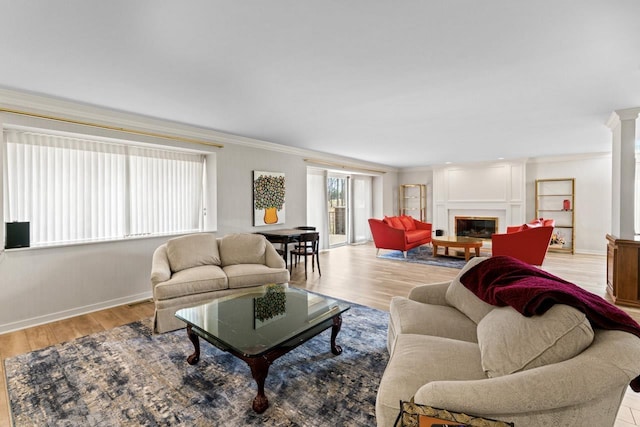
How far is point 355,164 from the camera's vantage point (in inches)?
302

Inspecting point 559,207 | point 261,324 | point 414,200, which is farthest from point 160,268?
point 559,207

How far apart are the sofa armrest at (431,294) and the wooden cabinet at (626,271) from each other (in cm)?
284

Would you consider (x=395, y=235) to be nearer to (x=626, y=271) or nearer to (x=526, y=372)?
(x=626, y=271)

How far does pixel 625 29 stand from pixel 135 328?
4520mm

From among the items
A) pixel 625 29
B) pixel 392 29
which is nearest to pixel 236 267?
pixel 392 29

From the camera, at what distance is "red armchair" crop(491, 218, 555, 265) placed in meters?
5.23

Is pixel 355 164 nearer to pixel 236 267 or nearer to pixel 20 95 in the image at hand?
pixel 236 267

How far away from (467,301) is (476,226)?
718 centimetres

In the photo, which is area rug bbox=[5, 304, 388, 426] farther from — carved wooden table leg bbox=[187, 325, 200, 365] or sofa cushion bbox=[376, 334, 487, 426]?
sofa cushion bbox=[376, 334, 487, 426]

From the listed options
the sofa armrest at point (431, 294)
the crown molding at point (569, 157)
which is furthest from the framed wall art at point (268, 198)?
the crown molding at point (569, 157)

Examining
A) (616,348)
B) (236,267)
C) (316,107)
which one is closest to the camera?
(616,348)

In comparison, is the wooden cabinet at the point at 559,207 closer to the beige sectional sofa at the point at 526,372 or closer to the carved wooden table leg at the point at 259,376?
the beige sectional sofa at the point at 526,372

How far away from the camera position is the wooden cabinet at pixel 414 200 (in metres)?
9.31

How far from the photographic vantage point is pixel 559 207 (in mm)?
7320
